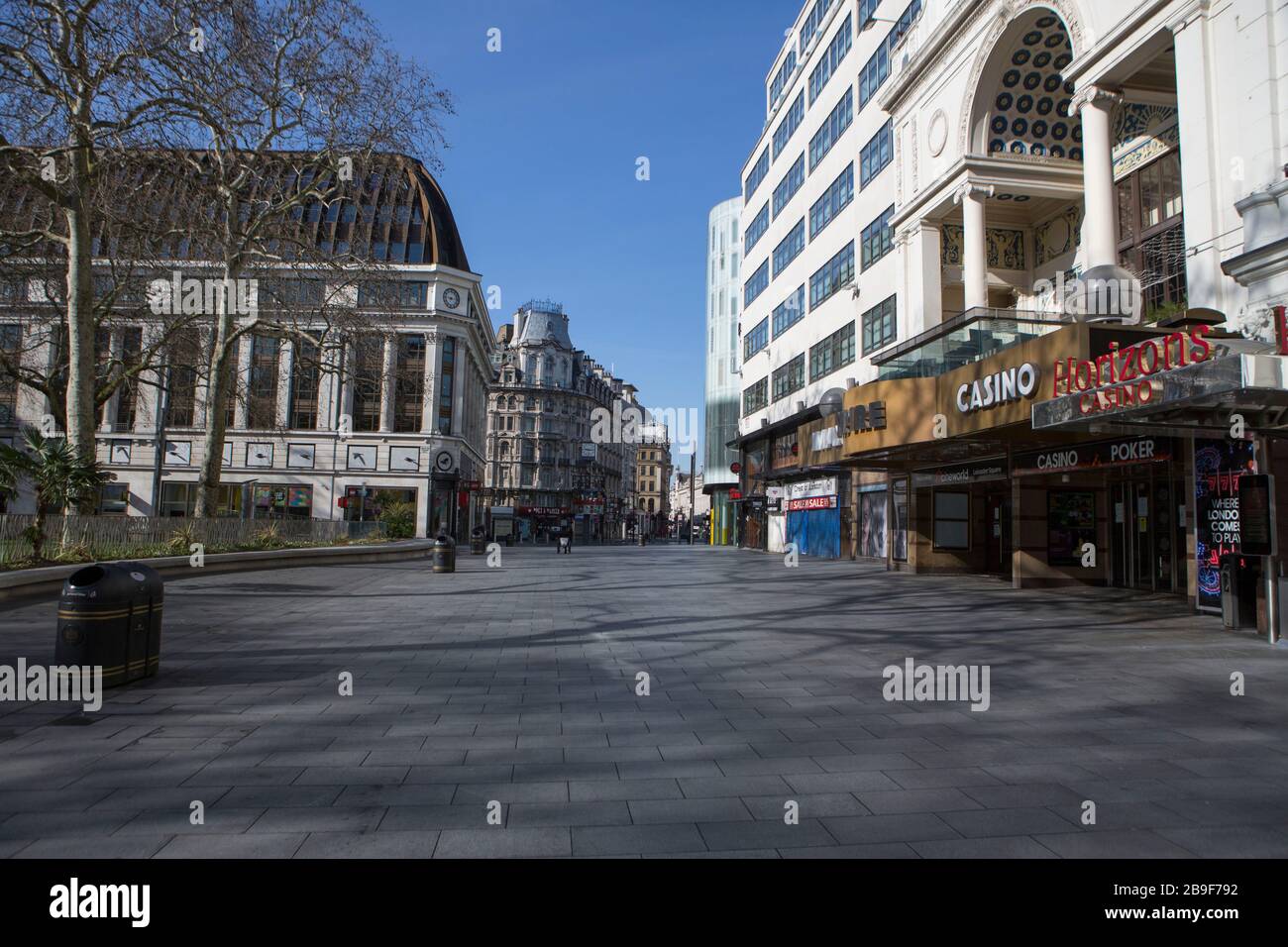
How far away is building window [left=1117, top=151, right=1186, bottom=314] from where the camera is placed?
1573 cm

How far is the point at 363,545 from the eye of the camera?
1046 inches

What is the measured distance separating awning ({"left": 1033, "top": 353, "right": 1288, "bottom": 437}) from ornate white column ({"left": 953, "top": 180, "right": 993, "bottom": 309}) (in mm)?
10574

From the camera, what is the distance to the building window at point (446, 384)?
5700 centimetres

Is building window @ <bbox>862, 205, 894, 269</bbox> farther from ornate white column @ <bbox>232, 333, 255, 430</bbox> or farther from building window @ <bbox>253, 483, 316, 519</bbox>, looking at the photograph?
building window @ <bbox>253, 483, 316, 519</bbox>

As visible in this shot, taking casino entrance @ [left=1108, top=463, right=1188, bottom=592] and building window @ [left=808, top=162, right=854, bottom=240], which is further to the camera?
building window @ [left=808, top=162, right=854, bottom=240]

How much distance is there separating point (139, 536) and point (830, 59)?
34223mm

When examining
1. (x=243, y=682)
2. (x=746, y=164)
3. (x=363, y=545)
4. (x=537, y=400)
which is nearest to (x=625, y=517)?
(x=537, y=400)

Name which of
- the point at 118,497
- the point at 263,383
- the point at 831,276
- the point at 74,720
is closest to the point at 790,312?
the point at 831,276

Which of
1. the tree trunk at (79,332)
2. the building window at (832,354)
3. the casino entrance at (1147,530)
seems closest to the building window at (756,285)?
the building window at (832,354)

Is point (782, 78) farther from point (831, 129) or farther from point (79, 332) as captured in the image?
point (79, 332)

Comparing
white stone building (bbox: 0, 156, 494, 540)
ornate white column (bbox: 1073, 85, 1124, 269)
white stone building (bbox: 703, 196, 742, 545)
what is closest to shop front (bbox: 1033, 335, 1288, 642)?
ornate white column (bbox: 1073, 85, 1124, 269)

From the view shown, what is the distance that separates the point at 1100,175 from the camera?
52.9 feet
